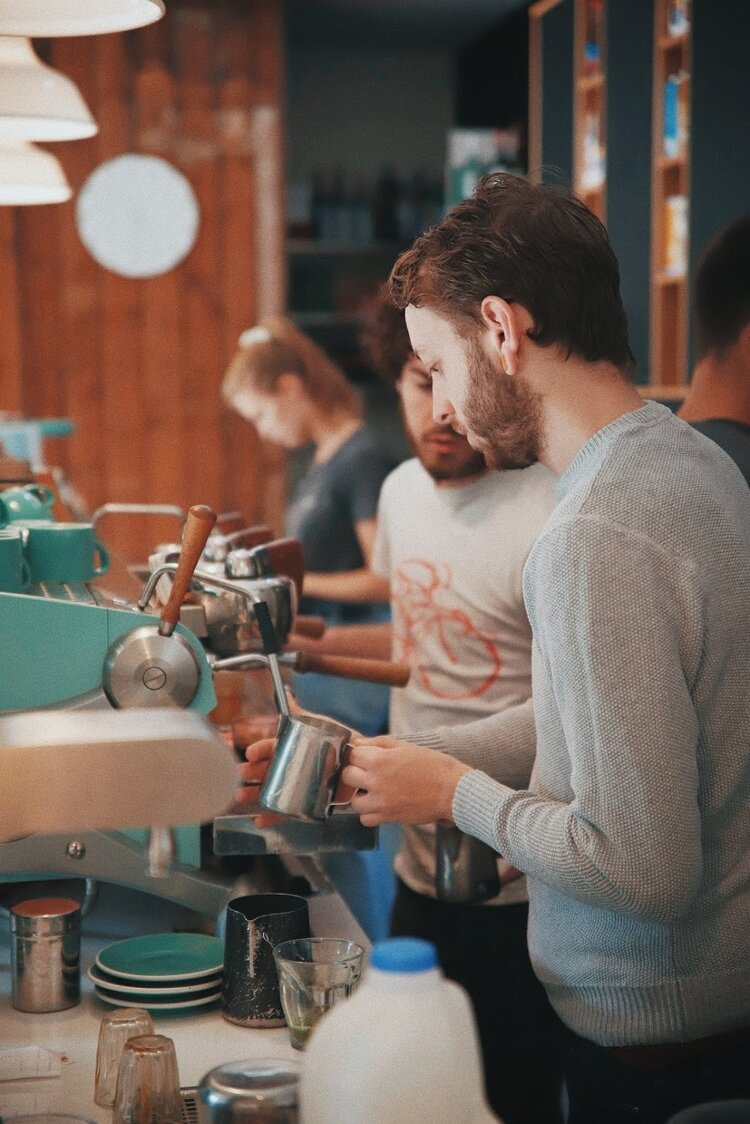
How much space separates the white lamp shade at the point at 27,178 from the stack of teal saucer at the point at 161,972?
1.77 m

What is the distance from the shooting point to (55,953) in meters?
1.50

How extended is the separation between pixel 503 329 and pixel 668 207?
14.0 feet

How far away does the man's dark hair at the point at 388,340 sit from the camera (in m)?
2.36

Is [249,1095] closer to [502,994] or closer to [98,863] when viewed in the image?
[98,863]

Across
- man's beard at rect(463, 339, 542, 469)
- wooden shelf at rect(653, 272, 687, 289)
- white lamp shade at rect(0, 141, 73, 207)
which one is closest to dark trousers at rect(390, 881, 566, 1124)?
man's beard at rect(463, 339, 542, 469)

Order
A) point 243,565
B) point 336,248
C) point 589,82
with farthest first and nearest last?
point 336,248 < point 589,82 < point 243,565

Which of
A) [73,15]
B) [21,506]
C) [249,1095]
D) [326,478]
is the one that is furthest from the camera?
[326,478]

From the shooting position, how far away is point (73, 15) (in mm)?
1706

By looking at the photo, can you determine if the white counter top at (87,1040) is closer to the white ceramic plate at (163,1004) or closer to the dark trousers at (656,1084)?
the white ceramic plate at (163,1004)

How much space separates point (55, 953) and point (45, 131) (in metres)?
1.60

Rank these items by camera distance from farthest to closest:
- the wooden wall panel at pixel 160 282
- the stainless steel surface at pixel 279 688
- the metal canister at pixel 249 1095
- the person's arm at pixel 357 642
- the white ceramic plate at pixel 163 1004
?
the wooden wall panel at pixel 160 282 → the person's arm at pixel 357 642 → the stainless steel surface at pixel 279 688 → the white ceramic plate at pixel 163 1004 → the metal canister at pixel 249 1095

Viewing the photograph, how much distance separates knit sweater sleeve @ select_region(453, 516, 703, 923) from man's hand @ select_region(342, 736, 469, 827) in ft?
0.61

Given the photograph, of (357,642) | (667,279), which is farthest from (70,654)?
(667,279)

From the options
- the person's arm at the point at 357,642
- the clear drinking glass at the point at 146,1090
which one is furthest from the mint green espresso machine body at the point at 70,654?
the person's arm at the point at 357,642
